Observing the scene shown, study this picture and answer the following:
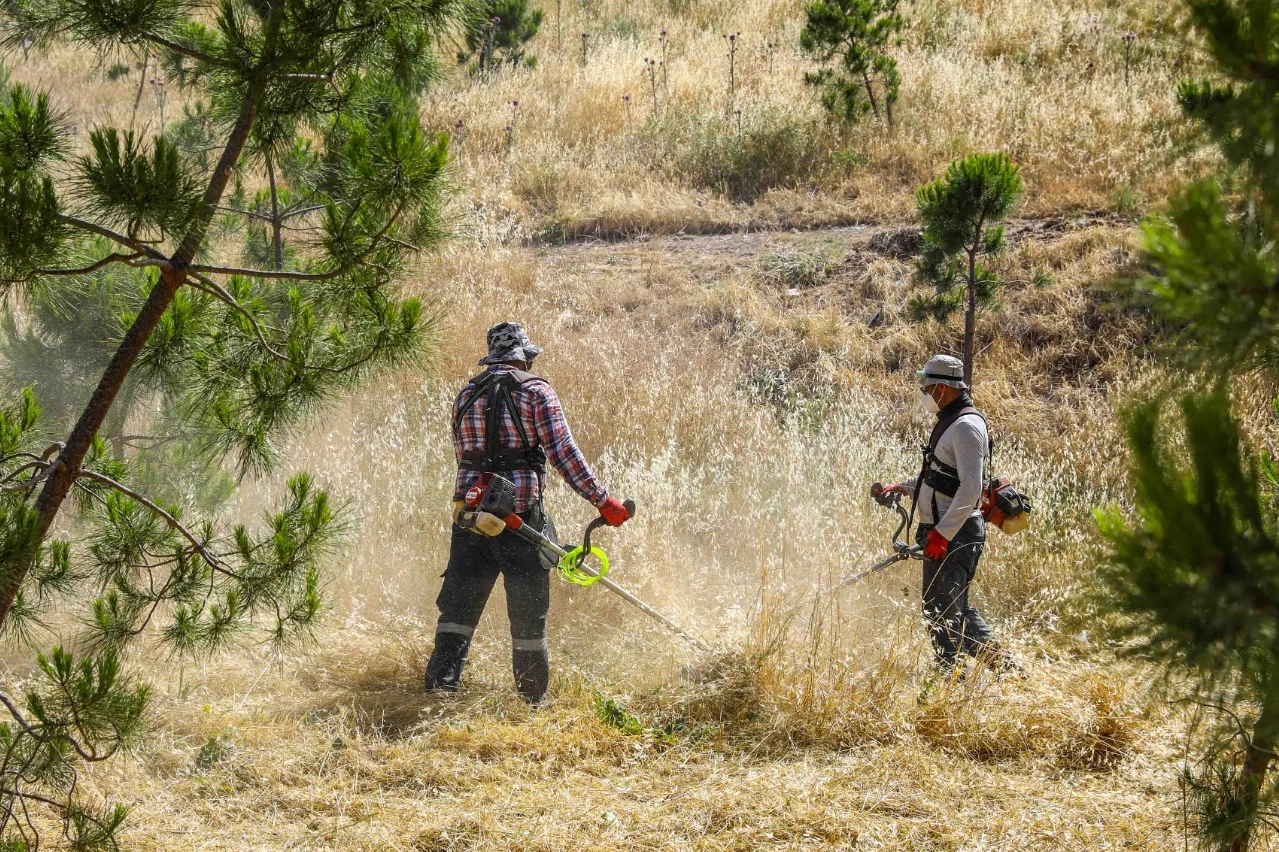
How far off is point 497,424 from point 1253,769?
2889 millimetres

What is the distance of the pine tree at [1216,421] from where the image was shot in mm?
1598

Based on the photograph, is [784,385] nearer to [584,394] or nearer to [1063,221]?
[584,394]

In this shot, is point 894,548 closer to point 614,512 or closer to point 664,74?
point 614,512

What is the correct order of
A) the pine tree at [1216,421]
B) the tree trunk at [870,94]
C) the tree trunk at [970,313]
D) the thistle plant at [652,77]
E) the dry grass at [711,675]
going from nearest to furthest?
1. the pine tree at [1216,421]
2. the dry grass at [711,675]
3. the tree trunk at [970,313]
4. the tree trunk at [870,94]
5. the thistle plant at [652,77]

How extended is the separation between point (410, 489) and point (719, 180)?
6.80 meters

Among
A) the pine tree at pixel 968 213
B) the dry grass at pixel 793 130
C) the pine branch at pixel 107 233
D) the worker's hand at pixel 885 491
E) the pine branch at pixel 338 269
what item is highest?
the dry grass at pixel 793 130

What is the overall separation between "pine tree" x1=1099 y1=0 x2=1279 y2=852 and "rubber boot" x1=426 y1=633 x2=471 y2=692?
314 cm

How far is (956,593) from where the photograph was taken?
4.74 m

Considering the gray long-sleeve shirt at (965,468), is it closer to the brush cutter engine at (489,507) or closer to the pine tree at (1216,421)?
the brush cutter engine at (489,507)

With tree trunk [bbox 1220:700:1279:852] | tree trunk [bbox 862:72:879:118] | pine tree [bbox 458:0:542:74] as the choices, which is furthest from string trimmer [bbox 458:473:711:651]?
pine tree [bbox 458:0:542:74]

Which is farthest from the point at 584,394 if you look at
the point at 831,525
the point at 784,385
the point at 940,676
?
the point at 940,676

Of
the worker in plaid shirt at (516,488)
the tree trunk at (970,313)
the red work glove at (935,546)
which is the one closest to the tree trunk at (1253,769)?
the red work glove at (935,546)

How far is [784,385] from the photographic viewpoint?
838cm

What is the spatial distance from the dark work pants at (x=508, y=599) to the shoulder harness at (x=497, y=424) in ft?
0.73
